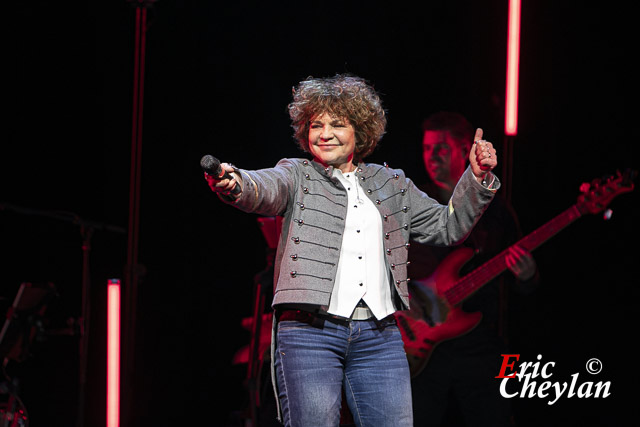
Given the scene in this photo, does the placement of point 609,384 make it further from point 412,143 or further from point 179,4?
point 179,4

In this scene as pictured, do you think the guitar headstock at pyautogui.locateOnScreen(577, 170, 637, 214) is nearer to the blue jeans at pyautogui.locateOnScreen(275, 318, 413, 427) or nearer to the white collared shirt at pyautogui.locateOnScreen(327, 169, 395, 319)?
the white collared shirt at pyautogui.locateOnScreen(327, 169, 395, 319)

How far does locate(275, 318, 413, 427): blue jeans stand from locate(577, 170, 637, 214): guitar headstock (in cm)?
193

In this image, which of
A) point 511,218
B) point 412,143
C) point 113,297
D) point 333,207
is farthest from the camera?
point 412,143

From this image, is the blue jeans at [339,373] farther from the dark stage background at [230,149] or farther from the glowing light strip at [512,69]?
the glowing light strip at [512,69]

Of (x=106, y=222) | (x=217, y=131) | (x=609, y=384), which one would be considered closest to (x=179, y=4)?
(x=217, y=131)

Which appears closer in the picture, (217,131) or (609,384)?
(609,384)

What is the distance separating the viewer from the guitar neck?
344 cm

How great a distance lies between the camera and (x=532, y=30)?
3.92 metres

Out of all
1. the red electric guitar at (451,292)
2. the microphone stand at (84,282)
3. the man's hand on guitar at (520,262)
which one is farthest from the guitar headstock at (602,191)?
the microphone stand at (84,282)

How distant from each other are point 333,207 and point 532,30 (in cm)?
240

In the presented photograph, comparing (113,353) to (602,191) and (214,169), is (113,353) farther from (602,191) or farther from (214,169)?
(602,191)

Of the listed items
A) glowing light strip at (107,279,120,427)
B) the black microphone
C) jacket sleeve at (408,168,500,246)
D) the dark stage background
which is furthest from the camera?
the dark stage background

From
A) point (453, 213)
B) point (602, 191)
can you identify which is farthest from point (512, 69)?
point (453, 213)

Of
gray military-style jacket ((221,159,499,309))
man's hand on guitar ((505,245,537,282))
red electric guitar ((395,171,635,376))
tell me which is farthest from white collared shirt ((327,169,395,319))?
man's hand on guitar ((505,245,537,282))
